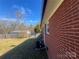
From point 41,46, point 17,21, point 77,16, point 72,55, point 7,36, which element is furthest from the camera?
point 17,21

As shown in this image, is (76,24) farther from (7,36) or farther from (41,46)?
(7,36)

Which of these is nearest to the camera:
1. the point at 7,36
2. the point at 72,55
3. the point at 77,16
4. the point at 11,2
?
the point at 77,16

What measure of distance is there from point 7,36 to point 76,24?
3229cm

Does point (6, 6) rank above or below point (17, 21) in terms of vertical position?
above

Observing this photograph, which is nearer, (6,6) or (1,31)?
(1,31)

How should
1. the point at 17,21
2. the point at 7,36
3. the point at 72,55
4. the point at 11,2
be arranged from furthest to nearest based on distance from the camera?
the point at 11,2 → the point at 17,21 → the point at 7,36 → the point at 72,55

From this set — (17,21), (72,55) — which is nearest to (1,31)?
(17,21)

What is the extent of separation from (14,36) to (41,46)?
22199mm

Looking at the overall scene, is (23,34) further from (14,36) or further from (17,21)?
(17,21)

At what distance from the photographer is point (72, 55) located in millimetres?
2449

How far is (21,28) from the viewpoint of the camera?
4700 cm

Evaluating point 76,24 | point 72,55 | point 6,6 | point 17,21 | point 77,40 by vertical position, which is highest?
point 6,6

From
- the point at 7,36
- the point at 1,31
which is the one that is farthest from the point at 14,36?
the point at 1,31

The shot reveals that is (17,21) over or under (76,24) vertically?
over
